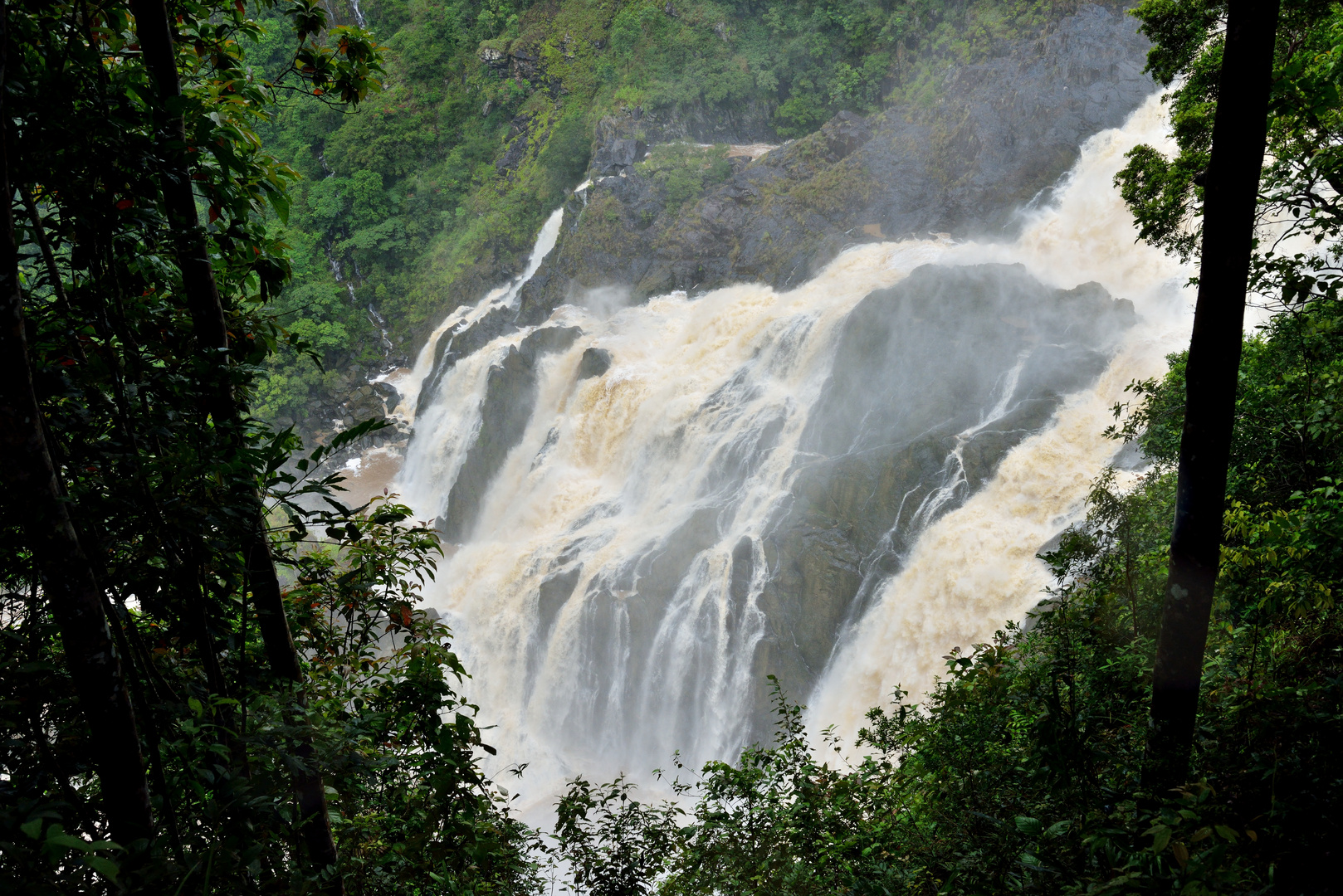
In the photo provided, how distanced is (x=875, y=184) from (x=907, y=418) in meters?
10.4

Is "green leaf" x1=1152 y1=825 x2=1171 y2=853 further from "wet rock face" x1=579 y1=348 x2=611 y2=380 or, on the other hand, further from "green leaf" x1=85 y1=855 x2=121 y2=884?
"wet rock face" x1=579 y1=348 x2=611 y2=380

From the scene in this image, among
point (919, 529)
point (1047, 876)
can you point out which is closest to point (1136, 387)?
point (919, 529)

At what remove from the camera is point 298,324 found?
26188mm

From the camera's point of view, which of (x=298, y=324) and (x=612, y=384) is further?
(x=298, y=324)

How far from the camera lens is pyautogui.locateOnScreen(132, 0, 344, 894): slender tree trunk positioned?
2211mm

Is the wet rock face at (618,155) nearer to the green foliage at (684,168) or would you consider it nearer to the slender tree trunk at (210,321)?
the green foliage at (684,168)

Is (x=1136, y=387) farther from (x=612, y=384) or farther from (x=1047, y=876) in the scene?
(x=612, y=384)

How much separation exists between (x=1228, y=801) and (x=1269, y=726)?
16.6 inches

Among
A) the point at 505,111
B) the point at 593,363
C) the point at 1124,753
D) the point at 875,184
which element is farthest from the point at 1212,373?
the point at 505,111

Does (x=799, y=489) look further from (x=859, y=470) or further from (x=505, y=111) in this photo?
(x=505, y=111)

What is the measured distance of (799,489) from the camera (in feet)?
43.2

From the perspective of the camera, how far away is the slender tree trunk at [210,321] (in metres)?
2.21

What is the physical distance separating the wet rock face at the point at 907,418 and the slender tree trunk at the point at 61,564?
A: 10.8m

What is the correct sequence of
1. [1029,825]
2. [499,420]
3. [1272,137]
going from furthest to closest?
[499,420], [1272,137], [1029,825]
